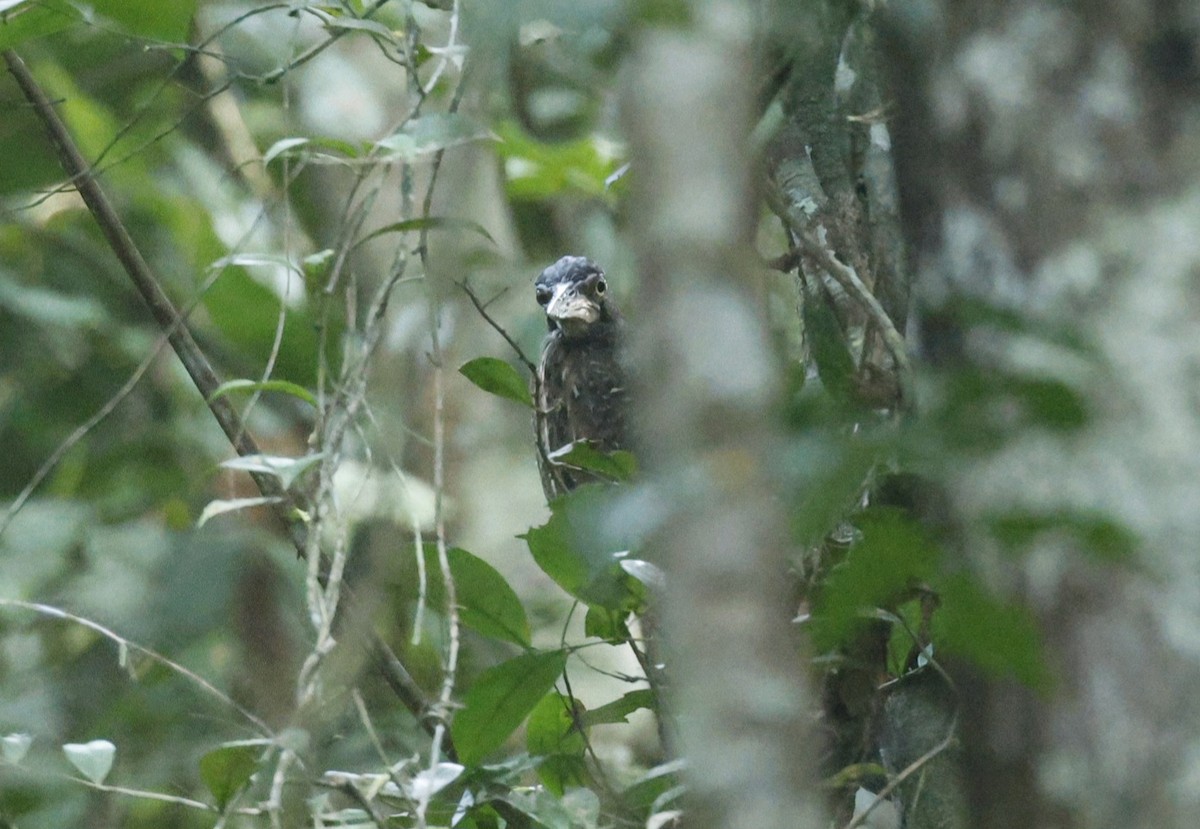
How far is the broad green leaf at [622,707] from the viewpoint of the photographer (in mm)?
1751

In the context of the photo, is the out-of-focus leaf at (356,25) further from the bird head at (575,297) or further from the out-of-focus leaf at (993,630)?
the out-of-focus leaf at (993,630)

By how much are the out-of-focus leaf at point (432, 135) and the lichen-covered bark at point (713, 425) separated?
0.60 metres

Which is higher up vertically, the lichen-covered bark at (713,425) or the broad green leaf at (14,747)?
the lichen-covered bark at (713,425)

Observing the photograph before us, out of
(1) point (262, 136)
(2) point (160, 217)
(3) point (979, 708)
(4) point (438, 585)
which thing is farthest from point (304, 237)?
(3) point (979, 708)

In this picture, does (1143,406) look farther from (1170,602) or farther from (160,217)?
(160,217)

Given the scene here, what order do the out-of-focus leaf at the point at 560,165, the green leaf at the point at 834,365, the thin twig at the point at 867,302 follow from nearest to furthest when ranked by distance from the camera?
the green leaf at the point at 834,365 < the thin twig at the point at 867,302 < the out-of-focus leaf at the point at 560,165

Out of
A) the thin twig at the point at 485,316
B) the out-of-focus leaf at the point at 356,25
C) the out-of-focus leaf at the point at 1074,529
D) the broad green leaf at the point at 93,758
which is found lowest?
the broad green leaf at the point at 93,758

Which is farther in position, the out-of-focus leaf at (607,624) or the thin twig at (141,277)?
the thin twig at (141,277)

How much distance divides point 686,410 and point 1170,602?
348 mm

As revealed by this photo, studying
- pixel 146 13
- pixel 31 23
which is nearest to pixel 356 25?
pixel 146 13

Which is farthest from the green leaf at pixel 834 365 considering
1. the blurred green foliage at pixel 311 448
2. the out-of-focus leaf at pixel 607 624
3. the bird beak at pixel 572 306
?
the bird beak at pixel 572 306

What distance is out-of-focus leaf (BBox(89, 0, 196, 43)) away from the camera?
1.73 metres

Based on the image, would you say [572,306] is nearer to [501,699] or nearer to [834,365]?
[501,699]

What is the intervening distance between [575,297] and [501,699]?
1.02 meters
